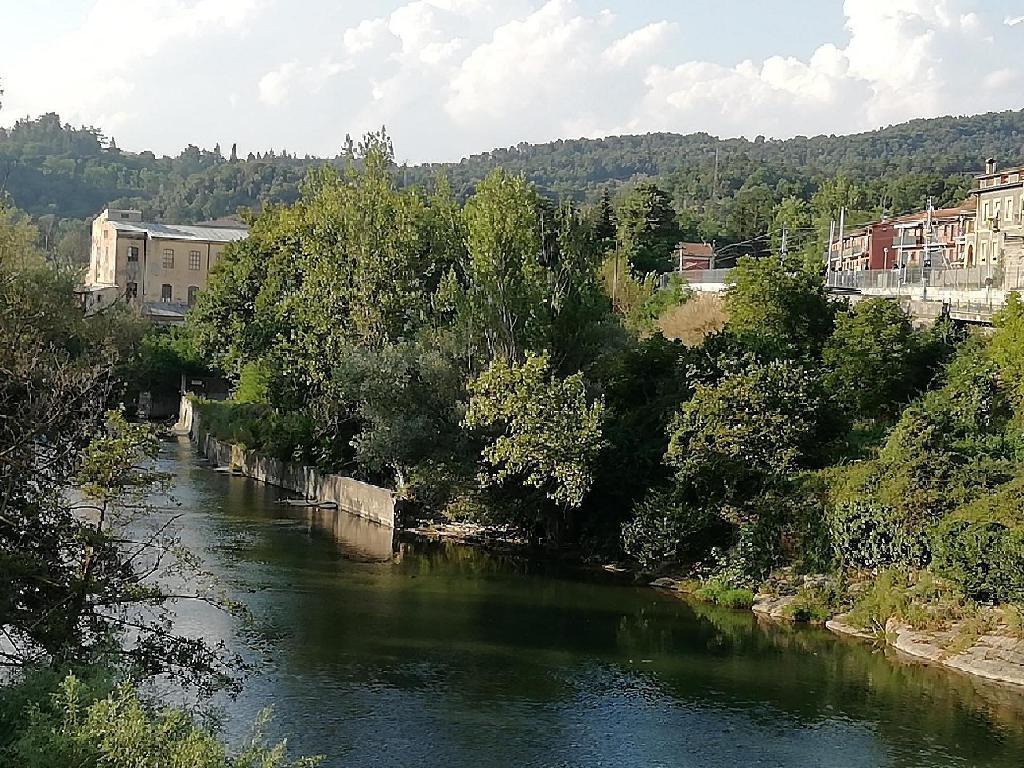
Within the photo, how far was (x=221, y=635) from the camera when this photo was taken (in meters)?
26.5

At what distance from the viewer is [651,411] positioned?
3825 centimetres

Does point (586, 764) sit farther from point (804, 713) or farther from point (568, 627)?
point (568, 627)

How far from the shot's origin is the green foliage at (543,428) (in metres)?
35.5

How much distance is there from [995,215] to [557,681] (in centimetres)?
5911

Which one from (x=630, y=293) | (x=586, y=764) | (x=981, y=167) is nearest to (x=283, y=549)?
(x=586, y=764)

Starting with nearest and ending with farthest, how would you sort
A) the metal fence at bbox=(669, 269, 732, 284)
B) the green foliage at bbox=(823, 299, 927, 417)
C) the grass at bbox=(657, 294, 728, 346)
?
the green foliage at bbox=(823, 299, 927, 417) → the grass at bbox=(657, 294, 728, 346) → the metal fence at bbox=(669, 269, 732, 284)

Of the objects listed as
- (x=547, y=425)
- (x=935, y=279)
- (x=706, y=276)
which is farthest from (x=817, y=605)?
(x=706, y=276)

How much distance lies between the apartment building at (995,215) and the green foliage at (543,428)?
41.5 metres

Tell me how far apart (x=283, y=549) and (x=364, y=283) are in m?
13.0

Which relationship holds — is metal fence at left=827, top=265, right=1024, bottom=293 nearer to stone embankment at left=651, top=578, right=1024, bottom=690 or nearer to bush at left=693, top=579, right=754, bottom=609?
bush at left=693, top=579, right=754, bottom=609

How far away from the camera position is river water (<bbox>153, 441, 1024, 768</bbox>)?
2112 centimetres

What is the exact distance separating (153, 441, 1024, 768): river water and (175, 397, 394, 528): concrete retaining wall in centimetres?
706

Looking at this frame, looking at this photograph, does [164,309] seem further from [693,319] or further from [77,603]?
[77,603]

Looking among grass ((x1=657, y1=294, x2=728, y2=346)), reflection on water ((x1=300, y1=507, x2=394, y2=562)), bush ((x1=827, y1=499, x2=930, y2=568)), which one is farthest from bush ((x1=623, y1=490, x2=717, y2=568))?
grass ((x1=657, y1=294, x2=728, y2=346))
